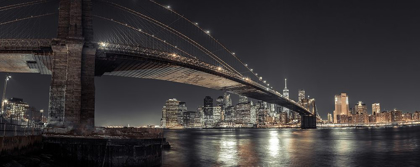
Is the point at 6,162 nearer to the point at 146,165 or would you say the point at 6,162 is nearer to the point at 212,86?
the point at 146,165

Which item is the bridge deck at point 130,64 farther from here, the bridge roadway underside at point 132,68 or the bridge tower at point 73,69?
the bridge tower at point 73,69

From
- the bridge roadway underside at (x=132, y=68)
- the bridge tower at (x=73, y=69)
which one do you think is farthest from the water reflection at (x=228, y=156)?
the bridge roadway underside at (x=132, y=68)

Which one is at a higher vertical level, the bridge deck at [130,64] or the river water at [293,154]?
the bridge deck at [130,64]

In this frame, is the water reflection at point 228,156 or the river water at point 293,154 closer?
the water reflection at point 228,156

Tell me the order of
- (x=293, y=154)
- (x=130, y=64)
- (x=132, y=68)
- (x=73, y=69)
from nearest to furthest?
(x=293, y=154) < (x=73, y=69) < (x=130, y=64) < (x=132, y=68)

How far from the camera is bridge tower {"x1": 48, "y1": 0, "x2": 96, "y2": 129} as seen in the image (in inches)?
1125

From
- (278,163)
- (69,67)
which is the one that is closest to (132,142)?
(278,163)

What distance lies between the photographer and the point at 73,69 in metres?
29.4

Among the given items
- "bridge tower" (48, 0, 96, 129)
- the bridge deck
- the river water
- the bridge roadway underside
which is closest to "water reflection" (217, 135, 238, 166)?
the river water

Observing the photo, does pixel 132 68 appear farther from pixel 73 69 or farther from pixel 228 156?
pixel 228 156

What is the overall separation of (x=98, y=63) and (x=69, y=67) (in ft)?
26.0

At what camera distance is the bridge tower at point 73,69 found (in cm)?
2856

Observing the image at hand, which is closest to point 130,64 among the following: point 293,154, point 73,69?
point 73,69

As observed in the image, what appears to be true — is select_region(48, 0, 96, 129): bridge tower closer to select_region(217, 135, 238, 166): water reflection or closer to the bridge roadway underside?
the bridge roadway underside
